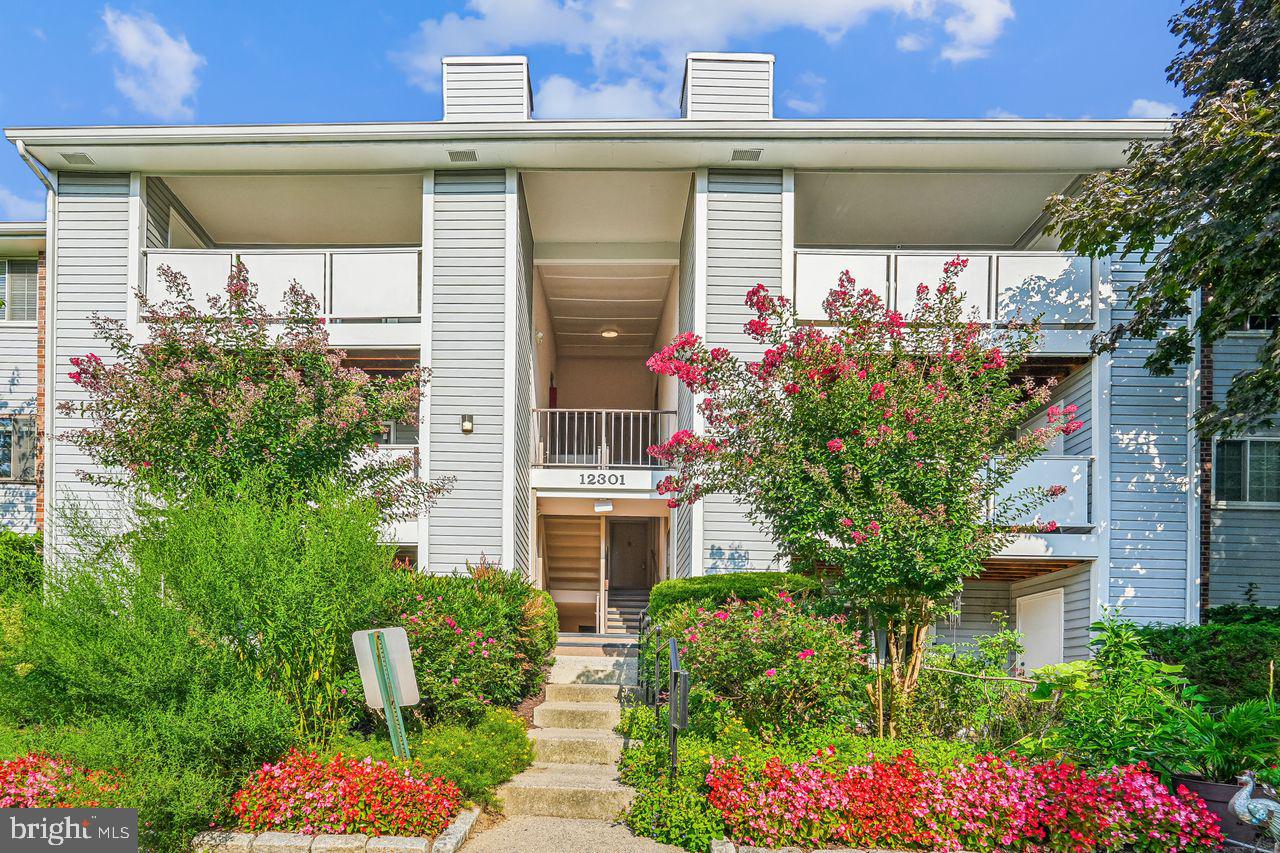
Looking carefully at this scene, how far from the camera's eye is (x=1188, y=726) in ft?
20.5

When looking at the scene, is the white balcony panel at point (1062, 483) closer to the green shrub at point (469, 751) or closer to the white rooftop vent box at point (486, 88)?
the green shrub at point (469, 751)

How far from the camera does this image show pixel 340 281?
11703 millimetres

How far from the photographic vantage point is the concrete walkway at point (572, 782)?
6.32 meters

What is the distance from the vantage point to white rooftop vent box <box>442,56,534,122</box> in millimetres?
12297

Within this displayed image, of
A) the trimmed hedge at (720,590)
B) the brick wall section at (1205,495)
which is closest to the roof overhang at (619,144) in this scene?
the brick wall section at (1205,495)

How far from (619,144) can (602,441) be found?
14.0ft

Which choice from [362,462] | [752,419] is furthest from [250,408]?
[752,419]

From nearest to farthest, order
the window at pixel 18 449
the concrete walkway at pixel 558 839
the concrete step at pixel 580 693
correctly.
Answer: the concrete walkway at pixel 558 839 → the concrete step at pixel 580 693 → the window at pixel 18 449

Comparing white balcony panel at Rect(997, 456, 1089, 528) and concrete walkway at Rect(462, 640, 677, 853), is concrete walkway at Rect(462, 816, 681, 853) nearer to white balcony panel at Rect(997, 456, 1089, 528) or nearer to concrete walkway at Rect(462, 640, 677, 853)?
concrete walkway at Rect(462, 640, 677, 853)

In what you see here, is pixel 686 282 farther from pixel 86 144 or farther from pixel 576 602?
pixel 86 144

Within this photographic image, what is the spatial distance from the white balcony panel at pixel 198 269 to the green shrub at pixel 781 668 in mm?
7812

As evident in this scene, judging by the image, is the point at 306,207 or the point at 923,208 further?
the point at 306,207

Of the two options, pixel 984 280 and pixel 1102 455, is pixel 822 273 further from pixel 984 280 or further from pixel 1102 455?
pixel 1102 455

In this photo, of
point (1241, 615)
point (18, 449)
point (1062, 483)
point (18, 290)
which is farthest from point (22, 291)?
point (1241, 615)
